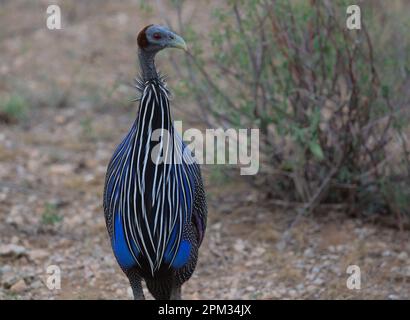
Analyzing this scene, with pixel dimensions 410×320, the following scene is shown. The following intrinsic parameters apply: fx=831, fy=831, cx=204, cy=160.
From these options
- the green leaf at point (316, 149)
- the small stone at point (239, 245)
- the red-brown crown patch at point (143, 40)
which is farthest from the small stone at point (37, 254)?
the red-brown crown patch at point (143, 40)

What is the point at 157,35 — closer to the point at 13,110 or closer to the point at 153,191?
the point at 153,191

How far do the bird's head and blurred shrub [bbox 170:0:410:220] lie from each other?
1.43m

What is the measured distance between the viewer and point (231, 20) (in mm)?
5785

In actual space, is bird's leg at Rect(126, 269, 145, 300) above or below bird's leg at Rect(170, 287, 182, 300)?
above

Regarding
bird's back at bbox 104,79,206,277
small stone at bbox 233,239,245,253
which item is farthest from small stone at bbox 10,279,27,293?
small stone at bbox 233,239,245,253

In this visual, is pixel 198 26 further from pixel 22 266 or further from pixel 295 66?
pixel 22 266

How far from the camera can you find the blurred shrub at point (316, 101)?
4879mm

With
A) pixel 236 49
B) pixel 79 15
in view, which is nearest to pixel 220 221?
pixel 236 49

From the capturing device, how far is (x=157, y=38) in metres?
3.35

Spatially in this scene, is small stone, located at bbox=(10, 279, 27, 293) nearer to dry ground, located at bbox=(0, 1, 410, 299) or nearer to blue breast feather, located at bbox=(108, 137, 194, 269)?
dry ground, located at bbox=(0, 1, 410, 299)

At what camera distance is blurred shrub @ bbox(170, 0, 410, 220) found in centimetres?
488

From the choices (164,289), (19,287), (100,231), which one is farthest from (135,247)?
(100,231)

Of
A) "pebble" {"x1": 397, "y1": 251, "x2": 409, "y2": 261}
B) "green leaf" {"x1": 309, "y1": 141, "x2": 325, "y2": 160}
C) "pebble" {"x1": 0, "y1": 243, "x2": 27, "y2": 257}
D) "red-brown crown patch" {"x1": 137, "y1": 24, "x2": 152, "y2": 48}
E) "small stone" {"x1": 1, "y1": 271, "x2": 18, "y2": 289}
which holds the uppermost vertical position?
"red-brown crown patch" {"x1": 137, "y1": 24, "x2": 152, "y2": 48}

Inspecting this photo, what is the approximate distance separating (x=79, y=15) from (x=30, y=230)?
452 centimetres
